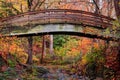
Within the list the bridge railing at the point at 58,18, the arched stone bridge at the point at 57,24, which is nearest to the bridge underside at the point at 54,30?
the arched stone bridge at the point at 57,24

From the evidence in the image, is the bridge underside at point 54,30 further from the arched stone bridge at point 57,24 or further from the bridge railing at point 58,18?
the bridge railing at point 58,18

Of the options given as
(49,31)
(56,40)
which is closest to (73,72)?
(49,31)

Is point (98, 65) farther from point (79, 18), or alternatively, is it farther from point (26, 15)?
point (26, 15)

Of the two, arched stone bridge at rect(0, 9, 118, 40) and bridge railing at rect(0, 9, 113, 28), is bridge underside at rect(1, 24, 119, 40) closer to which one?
arched stone bridge at rect(0, 9, 118, 40)

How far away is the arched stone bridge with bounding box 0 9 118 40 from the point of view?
22844 millimetres

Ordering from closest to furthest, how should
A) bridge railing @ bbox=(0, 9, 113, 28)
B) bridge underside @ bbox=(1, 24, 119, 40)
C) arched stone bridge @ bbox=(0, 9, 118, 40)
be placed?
bridge underside @ bbox=(1, 24, 119, 40) < arched stone bridge @ bbox=(0, 9, 118, 40) < bridge railing @ bbox=(0, 9, 113, 28)

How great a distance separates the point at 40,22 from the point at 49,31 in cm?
135

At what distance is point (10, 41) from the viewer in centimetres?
2294

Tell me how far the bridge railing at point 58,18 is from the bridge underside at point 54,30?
1.27ft

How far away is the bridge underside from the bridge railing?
388 mm

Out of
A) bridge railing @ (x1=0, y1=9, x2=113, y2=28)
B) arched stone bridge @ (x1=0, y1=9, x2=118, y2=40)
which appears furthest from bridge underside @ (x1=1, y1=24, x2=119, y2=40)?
bridge railing @ (x1=0, y1=9, x2=113, y2=28)

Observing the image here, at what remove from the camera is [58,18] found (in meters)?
23.7

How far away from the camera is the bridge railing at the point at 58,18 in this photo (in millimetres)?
23281

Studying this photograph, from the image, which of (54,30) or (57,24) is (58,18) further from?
(54,30)
